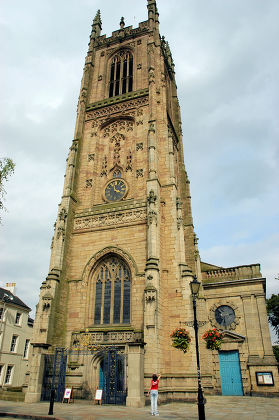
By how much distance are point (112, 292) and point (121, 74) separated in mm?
25933

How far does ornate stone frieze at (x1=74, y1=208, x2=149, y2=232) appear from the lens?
82.0 ft

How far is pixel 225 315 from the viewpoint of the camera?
26219 mm

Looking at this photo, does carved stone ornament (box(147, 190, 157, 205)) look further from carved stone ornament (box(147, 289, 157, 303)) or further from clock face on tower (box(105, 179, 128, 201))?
carved stone ornament (box(147, 289, 157, 303))

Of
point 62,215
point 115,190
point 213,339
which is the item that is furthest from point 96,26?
point 213,339

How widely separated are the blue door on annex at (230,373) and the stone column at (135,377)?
10.7m

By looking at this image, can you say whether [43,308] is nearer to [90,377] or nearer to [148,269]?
[90,377]

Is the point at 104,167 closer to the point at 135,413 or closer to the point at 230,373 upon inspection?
the point at 230,373

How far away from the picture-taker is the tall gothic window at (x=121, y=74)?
Result: 35.8 metres

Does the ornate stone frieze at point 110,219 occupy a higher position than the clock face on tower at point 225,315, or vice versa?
the ornate stone frieze at point 110,219

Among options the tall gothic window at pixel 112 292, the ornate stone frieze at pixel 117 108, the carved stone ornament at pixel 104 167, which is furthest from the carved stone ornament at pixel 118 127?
the tall gothic window at pixel 112 292

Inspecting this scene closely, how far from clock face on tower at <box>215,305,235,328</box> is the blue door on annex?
2231mm

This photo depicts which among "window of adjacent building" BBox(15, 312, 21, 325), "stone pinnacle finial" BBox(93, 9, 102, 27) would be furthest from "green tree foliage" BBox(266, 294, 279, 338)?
"stone pinnacle finial" BBox(93, 9, 102, 27)

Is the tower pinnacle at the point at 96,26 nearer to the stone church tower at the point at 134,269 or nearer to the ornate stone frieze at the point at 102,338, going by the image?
the stone church tower at the point at 134,269

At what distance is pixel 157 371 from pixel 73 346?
6609 mm
